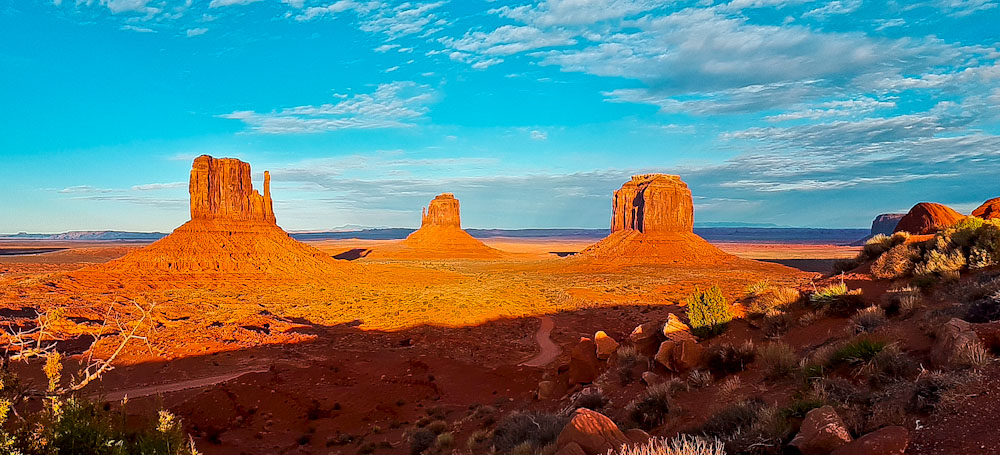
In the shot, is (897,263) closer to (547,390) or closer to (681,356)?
(681,356)

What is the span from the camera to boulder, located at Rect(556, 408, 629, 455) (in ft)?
19.6

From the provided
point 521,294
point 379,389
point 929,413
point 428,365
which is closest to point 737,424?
point 929,413

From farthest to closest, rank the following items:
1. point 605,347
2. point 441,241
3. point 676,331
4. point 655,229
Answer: point 441,241 < point 655,229 < point 605,347 < point 676,331

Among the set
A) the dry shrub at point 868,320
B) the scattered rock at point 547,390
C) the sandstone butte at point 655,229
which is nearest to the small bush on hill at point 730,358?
the dry shrub at point 868,320

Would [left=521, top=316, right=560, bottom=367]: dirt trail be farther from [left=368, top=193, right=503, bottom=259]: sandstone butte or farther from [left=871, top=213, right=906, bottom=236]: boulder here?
[left=871, top=213, right=906, bottom=236]: boulder

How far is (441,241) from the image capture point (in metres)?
124

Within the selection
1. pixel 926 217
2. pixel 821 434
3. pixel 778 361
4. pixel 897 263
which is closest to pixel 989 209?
pixel 926 217

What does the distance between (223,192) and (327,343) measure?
44.2m

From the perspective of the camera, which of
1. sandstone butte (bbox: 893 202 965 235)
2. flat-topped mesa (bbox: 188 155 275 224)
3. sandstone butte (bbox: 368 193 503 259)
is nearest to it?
sandstone butte (bbox: 893 202 965 235)

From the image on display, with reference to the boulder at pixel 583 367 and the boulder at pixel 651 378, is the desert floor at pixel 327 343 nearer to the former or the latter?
the boulder at pixel 583 367

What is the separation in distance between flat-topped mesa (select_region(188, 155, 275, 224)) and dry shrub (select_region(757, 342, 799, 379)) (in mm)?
65157

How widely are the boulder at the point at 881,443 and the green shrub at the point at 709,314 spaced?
791 cm

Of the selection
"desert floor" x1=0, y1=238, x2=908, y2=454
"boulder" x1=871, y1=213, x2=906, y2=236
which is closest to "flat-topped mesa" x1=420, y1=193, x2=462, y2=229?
"desert floor" x1=0, y1=238, x2=908, y2=454

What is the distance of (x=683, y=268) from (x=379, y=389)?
6202 cm
